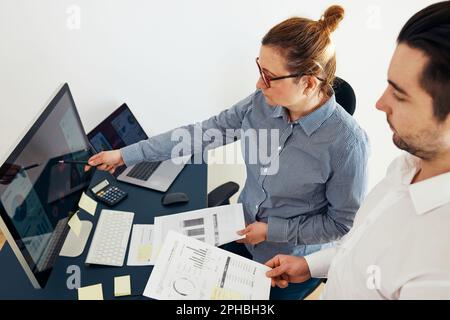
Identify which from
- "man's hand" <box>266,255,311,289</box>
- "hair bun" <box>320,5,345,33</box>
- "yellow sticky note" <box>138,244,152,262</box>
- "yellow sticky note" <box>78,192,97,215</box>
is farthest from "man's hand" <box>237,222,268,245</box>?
"hair bun" <box>320,5,345,33</box>

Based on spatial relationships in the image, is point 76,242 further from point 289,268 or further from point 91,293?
point 289,268

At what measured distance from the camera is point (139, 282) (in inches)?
46.5

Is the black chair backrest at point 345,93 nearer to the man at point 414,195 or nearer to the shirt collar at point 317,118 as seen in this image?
the shirt collar at point 317,118

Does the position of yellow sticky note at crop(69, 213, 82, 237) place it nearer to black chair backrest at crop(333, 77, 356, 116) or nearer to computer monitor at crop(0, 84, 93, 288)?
computer monitor at crop(0, 84, 93, 288)

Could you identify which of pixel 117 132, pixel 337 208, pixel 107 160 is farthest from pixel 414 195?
pixel 117 132

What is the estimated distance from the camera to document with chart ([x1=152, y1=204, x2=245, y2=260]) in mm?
1307

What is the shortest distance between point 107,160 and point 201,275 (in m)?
0.64

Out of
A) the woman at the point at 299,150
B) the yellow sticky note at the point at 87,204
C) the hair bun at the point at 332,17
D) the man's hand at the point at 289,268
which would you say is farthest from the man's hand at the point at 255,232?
the hair bun at the point at 332,17

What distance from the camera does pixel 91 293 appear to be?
3.71ft

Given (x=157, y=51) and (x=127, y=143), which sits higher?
(x=157, y=51)

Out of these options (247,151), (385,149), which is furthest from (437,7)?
(385,149)

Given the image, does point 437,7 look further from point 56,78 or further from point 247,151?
point 56,78

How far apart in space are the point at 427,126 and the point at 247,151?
72 cm

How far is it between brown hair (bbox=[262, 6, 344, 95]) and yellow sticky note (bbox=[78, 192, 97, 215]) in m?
0.83
